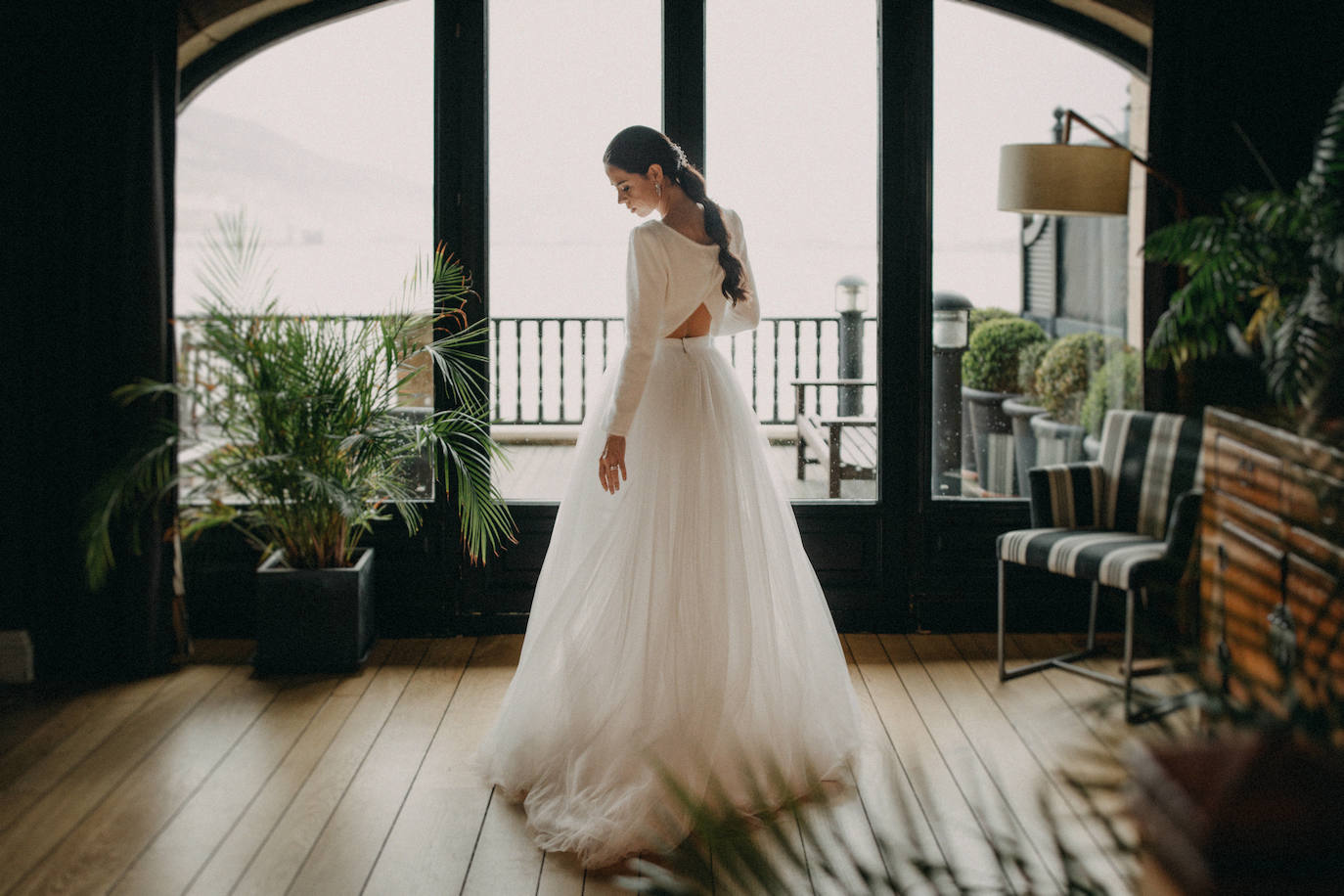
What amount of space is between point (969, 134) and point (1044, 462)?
1.20 metres

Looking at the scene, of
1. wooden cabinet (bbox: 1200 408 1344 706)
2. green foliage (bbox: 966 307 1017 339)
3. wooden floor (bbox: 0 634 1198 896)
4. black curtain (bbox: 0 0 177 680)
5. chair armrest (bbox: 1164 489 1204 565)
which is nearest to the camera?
wooden cabinet (bbox: 1200 408 1344 706)

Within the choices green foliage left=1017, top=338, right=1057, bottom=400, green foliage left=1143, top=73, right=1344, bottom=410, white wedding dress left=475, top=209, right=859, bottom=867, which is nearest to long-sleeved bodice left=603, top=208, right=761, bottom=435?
white wedding dress left=475, top=209, right=859, bottom=867

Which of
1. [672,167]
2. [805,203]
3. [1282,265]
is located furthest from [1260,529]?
[805,203]

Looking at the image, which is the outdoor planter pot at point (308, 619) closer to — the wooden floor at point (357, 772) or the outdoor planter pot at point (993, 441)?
the wooden floor at point (357, 772)

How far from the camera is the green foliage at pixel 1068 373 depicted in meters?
4.16

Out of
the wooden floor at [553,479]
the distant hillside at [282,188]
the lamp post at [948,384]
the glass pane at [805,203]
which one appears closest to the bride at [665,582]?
the glass pane at [805,203]

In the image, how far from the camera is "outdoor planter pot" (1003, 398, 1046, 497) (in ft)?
13.8

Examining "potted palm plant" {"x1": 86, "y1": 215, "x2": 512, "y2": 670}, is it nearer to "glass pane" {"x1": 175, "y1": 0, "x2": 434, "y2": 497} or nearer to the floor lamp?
"glass pane" {"x1": 175, "y1": 0, "x2": 434, "y2": 497}

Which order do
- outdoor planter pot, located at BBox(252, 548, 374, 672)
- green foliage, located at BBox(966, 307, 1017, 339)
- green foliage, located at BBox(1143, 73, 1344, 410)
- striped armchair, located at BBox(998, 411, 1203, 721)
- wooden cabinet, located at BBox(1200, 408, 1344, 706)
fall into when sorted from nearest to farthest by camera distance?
1. wooden cabinet, located at BBox(1200, 408, 1344, 706)
2. green foliage, located at BBox(1143, 73, 1344, 410)
3. striped armchair, located at BBox(998, 411, 1203, 721)
4. outdoor planter pot, located at BBox(252, 548, 374, 672)
5. green foliage, located at BBox(966, 307, 1017, 339)

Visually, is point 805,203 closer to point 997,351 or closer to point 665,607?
point 997,351

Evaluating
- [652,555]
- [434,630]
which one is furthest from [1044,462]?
[434,630]

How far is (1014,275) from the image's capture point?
4164 mm

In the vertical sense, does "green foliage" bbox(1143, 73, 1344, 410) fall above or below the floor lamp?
below

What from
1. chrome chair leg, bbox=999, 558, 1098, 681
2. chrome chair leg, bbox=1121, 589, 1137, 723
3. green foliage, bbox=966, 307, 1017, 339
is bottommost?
chrome chair leg, bbox=999, 558, 1098, 681
